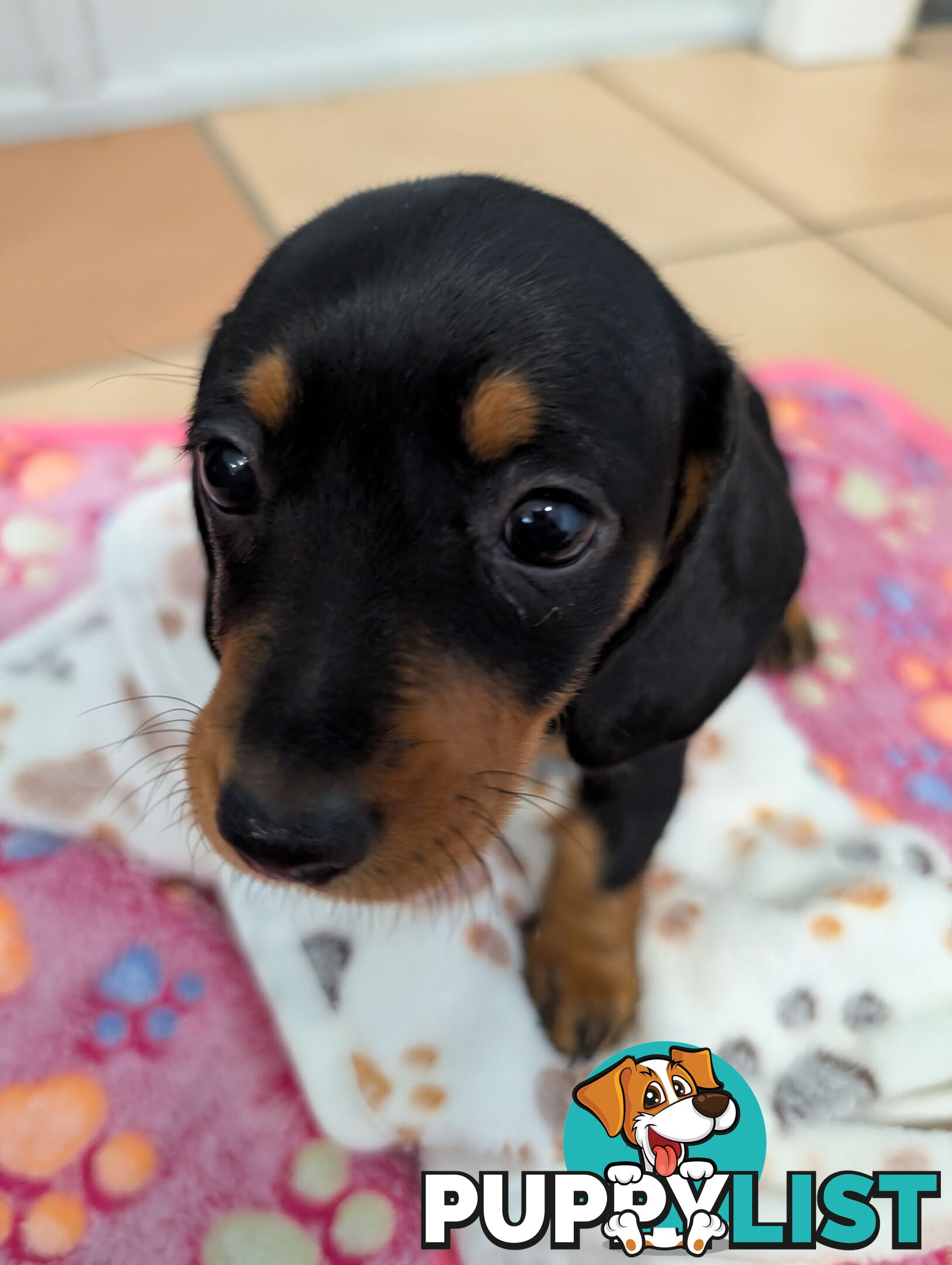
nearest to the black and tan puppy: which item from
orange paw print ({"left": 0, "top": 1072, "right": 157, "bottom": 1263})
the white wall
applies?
orange paw print ({"left": 0, "top": 1072, "right": 157, "bottom": 1263})

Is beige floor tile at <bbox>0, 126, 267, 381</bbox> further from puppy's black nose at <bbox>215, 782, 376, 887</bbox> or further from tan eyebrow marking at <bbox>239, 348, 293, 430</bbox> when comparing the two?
puppy's black nose at <bbox>215, 782, 376, 887</bbox>

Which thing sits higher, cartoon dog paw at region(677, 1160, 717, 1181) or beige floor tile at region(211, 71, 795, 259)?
beige floor tile at region(211, 71, 795, 259)

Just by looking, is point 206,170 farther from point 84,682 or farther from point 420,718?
point 420,718

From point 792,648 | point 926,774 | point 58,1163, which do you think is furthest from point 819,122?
point 58,1163

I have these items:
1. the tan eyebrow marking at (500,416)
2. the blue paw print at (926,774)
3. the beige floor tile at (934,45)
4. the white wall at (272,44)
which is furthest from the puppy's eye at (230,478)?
the beige floor tile at (934,45)

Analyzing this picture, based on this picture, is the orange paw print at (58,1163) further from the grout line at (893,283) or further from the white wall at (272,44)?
the white wall at (272,44)

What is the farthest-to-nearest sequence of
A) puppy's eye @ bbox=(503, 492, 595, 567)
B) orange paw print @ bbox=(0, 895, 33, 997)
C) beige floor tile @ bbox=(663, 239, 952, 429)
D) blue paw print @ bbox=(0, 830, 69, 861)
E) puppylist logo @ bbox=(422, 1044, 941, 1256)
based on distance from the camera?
beige floor tile @ bbox=(663, 239, 952, 429) < blue paw print @ bbox=(0, 830, 69, 861) < orange paw print @ bbox=(0, 895, 33, 997) < puppylist logo @ bbox=(422, 1044, 941, 1256) < puppy's eye @ bbox=(503, 492, 595, 567)
